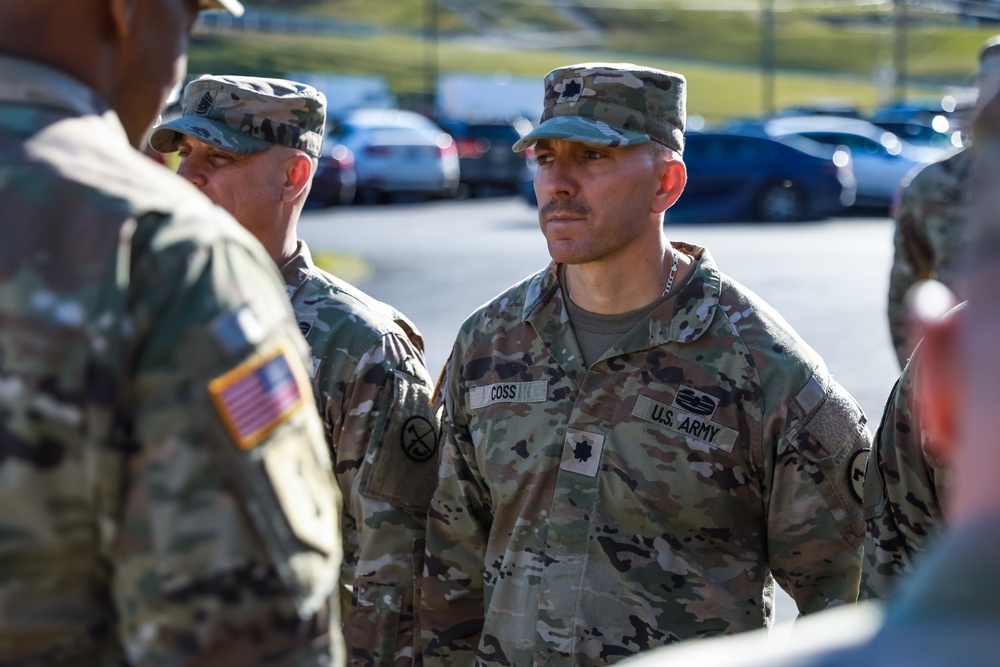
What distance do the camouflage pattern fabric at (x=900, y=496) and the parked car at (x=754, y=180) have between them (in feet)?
62.9

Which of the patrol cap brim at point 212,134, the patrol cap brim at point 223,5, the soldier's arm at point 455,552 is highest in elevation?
the patrol cap brim at point 223,5

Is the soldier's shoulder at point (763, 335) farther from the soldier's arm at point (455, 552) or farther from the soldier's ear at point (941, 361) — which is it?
the soldier's ear at point (941, 361)

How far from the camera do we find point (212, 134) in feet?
13.4

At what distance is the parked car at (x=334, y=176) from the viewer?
962 inches

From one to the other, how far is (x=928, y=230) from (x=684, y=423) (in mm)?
2694

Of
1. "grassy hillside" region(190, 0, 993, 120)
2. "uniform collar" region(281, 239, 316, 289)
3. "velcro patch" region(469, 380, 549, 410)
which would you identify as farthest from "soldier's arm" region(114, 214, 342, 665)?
"grassy hillside" region(190, 0, 993, 120)

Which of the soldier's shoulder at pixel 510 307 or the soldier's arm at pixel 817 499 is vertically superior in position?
the soldier's shoulder at pixel 510 307

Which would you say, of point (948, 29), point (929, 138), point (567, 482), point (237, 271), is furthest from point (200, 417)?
point (948, 29)

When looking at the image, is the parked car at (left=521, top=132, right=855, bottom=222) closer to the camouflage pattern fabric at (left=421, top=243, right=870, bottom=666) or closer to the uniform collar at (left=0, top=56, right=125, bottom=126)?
the camouflage pattern fabric at (left=421, top=243, right=870, bottom=666)

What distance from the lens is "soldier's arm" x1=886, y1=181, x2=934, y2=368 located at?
5.83m

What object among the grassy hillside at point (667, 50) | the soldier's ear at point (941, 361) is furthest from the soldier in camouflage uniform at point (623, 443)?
the grassy hillside at point (667, 50)

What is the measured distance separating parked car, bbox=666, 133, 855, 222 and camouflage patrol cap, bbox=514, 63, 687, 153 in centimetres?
1834

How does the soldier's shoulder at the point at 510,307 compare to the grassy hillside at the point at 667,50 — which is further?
the grassy hillside at the point at 667,50

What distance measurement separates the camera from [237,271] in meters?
1.82
